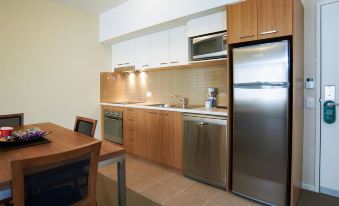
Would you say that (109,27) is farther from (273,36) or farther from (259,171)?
(259,171)

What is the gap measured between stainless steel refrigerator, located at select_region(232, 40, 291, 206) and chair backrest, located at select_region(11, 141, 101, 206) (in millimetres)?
1573

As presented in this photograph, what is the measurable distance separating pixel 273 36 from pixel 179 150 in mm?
1766

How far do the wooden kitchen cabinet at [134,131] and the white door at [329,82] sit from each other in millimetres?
2342

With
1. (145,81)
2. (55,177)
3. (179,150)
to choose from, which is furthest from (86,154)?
(145,81)

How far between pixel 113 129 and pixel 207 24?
2528mm

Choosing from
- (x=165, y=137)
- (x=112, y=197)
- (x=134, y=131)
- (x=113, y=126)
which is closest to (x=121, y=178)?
(x=112, y=197)

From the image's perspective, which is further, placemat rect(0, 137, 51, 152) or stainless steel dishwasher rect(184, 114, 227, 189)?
stainless steel dishwasher rect(184, 114, 227, 189)

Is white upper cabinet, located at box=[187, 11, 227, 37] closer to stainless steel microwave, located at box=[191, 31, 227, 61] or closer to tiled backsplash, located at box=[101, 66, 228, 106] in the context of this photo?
stainless steel microwave, located at box=[191, 31, 227, 61]

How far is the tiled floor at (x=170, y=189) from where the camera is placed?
7.23 ft

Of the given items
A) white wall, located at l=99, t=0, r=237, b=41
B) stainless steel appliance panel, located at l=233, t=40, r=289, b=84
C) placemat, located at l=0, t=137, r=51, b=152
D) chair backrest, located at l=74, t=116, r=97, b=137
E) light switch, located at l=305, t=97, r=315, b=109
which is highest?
white wall, located at l=99, t=0, r=237, b=41

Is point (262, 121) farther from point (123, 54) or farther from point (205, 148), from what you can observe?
point (123, 54)

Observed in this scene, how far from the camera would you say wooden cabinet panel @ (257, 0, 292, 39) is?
75.7 inches

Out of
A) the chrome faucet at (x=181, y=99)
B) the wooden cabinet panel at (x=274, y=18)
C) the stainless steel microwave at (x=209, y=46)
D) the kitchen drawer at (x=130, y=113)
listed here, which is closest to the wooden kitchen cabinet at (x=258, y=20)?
the wooden cabinet panel at (x=274, y=18)

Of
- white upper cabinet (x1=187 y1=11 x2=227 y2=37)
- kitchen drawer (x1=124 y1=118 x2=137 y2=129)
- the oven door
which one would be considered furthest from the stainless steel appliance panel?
the oven door
